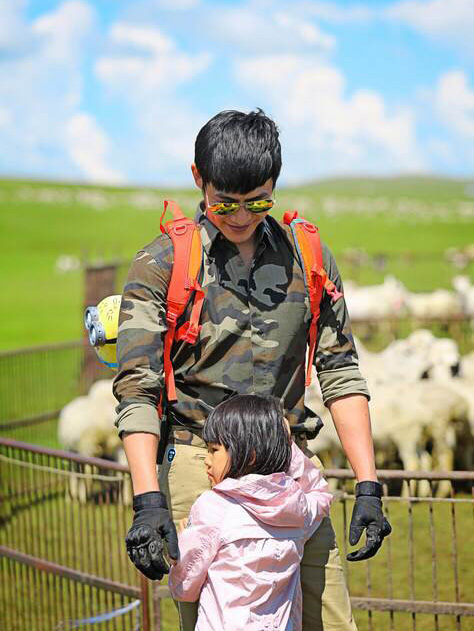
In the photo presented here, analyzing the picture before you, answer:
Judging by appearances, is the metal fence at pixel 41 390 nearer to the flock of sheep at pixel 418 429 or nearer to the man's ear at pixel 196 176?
the flock of sheep at pixel 418 429

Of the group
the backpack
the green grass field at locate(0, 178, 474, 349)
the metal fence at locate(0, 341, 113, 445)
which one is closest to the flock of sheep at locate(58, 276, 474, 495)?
the metal fence at locate(0, 341, 113, 445)

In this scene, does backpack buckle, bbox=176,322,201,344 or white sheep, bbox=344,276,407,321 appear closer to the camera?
backpack buckle, bbox=176,322,201,344

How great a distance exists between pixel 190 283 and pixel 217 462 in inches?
20.9

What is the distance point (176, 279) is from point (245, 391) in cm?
40

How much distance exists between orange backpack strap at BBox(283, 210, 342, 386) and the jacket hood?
16.0 inches

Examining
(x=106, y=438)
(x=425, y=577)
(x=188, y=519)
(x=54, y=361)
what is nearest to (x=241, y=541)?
(x=188, y=519)

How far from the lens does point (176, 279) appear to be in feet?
9.06

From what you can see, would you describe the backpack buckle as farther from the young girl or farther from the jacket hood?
the jacket hood

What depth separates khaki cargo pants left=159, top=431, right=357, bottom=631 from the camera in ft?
9.12

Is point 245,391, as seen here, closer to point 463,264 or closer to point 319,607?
point 319,607

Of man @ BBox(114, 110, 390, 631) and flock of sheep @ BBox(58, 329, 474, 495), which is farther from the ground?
man @ BBox(114, 110, 390, 631)

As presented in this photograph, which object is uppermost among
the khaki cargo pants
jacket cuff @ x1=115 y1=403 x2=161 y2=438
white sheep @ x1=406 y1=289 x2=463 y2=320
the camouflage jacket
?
the camouflage jacket

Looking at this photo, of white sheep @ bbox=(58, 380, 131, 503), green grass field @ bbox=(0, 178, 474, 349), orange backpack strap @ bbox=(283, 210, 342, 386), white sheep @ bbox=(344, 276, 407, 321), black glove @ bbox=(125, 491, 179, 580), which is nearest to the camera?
black glove @ bbox=(125, 491, 179, 580)

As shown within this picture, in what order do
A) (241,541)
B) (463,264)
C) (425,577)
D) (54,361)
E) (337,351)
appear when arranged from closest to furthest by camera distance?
1. (241,541)
2. (337,351)
3. (425,577)
4. (54,361)
5. (463,264)
